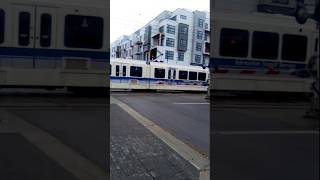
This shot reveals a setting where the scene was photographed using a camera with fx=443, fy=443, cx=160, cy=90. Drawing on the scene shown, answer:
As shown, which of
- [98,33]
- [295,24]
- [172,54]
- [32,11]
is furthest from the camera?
[172,54]

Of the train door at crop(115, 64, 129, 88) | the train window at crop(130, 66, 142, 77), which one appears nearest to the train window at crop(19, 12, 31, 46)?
the train door at crop(115, 64, 129, 88)

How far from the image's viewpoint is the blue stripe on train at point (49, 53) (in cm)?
153

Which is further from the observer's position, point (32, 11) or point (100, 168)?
point (100, 168)

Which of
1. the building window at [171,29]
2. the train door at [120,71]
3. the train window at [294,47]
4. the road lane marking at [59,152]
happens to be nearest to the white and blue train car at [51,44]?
the building window at [171,29]

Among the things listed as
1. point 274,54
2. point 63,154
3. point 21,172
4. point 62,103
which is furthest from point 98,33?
point 63,154

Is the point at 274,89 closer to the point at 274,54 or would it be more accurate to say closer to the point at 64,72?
the point at 274,54

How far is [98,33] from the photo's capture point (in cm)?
153

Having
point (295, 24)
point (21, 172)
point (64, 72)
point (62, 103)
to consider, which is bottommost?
point (21, 172)

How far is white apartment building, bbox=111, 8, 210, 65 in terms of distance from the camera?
1.35 m

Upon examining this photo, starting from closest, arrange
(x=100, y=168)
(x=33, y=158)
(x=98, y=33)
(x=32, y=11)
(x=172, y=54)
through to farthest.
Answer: (x=98, y=33), (x=32, y=11), (x=172, y=54), (x=100, y=168), (x=33, y=158)

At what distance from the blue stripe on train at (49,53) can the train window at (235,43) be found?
19.8 inches

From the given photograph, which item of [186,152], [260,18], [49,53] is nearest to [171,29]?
[49,53]

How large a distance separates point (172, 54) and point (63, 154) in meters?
2.77

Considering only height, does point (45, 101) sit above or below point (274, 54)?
below
